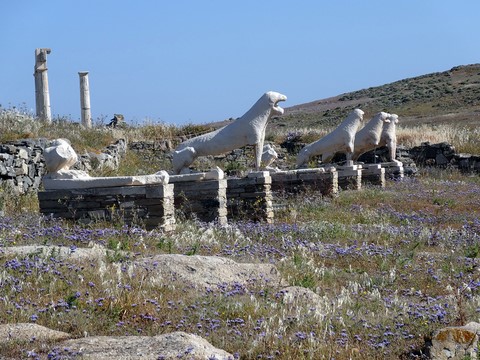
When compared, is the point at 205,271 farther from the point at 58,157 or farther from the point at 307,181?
the point at 307,181

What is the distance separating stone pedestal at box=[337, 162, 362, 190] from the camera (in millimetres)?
18219

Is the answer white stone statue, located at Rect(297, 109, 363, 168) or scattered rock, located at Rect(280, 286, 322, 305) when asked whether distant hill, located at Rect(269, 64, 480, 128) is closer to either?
white stone statue, located at Rect(297, 109, 363, 168)

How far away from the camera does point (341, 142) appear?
61.4 ft

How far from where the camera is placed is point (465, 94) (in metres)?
55.1

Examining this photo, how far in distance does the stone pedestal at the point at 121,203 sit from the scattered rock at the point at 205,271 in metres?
3.07

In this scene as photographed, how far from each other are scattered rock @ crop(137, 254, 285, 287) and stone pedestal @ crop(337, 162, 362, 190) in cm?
1135

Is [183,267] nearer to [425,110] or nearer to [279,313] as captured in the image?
[279,313]

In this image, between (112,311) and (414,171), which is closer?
(112,311)

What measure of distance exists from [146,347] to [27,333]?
0.81 m

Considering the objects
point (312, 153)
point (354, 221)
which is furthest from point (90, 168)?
point (354, 221)

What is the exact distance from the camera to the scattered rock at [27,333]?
4.47m

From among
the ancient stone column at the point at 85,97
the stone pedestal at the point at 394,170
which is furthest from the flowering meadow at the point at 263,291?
the ancient stone column at the point at 85,97

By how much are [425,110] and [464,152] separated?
90.3ft

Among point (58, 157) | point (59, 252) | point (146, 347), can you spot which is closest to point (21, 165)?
point (58, 157)
